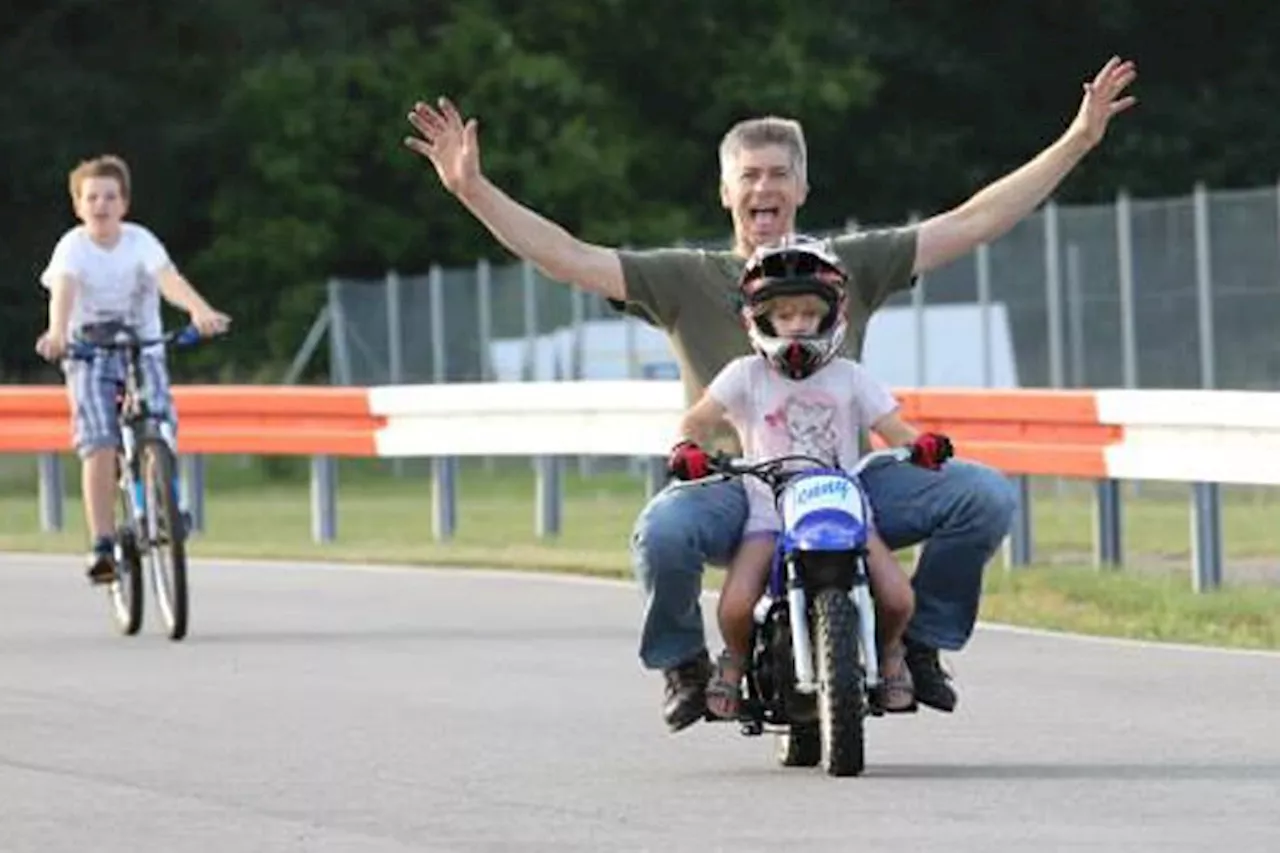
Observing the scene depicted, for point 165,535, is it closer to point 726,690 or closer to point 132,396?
point 132,396

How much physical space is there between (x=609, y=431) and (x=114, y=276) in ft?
20.8

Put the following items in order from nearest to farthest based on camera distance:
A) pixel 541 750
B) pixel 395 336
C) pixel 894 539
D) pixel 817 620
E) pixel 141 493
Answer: pixel 817 620, pixel 894 539, pixel 541 750, pixel 141 493, pixel 395 336

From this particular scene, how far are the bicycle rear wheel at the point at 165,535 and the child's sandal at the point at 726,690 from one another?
5637 mm

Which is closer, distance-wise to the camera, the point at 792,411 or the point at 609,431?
the point at 792,411

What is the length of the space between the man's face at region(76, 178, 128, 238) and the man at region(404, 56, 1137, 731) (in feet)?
20.0

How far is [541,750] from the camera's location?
13.3m

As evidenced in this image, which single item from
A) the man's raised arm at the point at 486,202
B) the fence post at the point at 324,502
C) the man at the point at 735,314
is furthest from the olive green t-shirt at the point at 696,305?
the fence post at the point at 324,502

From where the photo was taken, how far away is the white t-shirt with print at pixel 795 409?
41.1 feet

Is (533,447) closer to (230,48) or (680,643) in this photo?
(680,643)

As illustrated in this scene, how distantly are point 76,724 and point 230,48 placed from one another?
4486cm

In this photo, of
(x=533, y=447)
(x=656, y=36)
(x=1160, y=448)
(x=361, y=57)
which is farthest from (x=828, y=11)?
(x=1160, y=448)

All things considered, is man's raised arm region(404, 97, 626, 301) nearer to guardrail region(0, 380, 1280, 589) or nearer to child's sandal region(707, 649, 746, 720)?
child's sandal region(707, 649, 746, 720)

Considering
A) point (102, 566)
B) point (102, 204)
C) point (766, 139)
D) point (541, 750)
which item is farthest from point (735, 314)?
point (102, 204)

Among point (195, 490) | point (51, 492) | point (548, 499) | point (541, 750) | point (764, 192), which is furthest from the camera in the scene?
point (51, 492)
